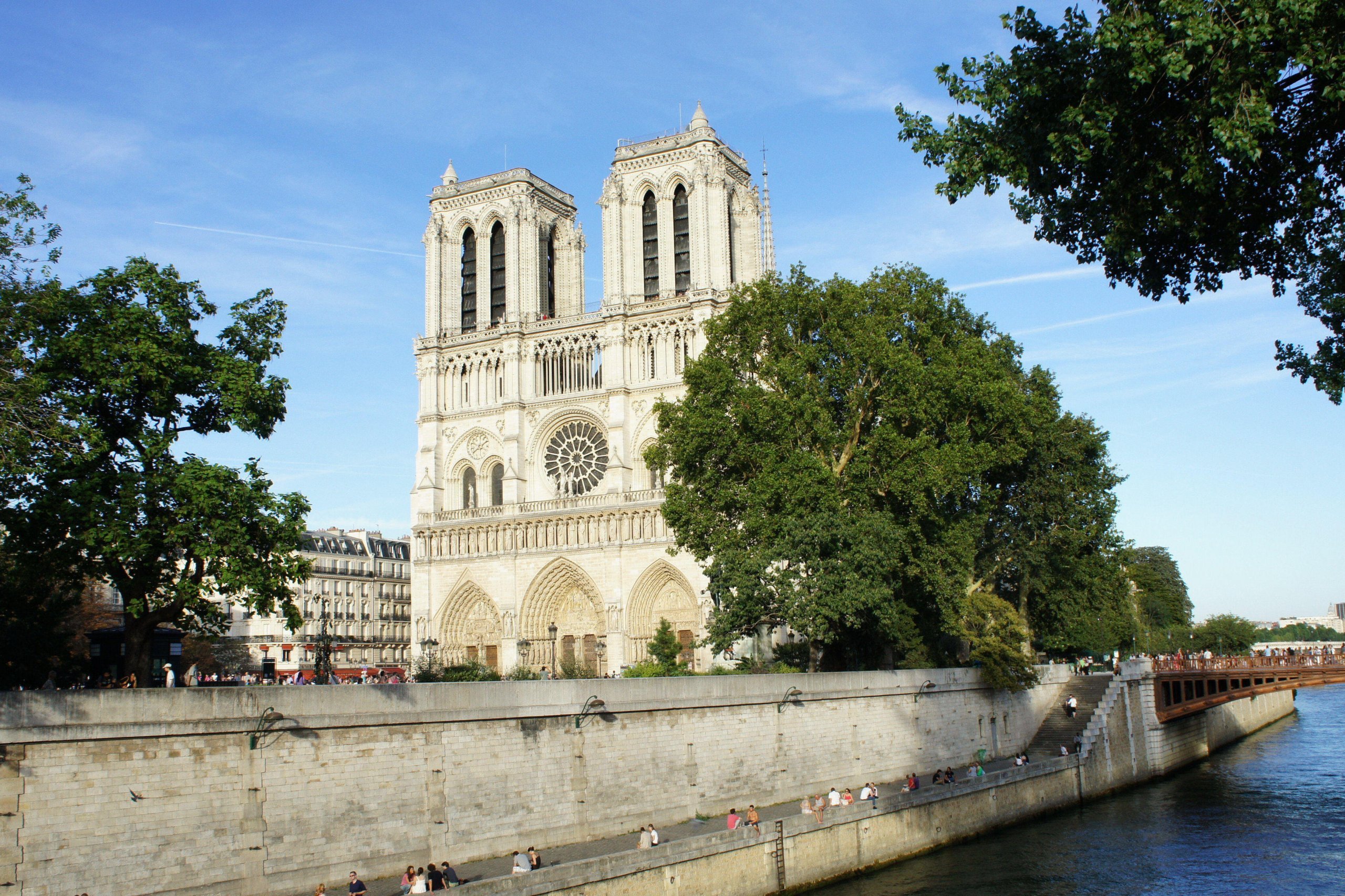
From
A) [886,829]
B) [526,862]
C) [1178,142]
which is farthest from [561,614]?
[1178,142]

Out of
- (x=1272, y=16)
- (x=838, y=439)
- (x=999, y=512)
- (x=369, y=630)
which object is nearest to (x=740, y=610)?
(x=838, y=439)

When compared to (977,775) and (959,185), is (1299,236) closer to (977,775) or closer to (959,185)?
(959,185)

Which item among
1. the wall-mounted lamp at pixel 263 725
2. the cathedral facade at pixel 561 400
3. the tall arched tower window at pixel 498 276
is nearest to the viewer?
the wall-mounted lamp at pixel 263 725

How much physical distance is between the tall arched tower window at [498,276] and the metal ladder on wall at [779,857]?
3865 cm

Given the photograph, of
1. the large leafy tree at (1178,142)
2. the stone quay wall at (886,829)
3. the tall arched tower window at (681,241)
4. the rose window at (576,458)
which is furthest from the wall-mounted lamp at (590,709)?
the tall arched tower window at (681,241)

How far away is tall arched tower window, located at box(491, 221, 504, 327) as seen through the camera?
56.2 m

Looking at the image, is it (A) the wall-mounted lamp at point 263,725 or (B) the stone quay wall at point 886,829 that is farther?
(B) the stone quay wall at point 886,829

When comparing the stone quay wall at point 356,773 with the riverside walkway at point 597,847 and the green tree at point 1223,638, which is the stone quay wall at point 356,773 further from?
the green tree at point 1223,638

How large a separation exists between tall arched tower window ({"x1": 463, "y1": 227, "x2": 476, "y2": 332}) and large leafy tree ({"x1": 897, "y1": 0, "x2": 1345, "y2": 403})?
43382 millimetres

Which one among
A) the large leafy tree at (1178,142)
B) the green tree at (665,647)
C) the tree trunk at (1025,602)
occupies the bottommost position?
the green tree at (665,647)

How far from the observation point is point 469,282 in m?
56.7

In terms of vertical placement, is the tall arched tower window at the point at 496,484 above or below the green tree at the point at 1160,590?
above

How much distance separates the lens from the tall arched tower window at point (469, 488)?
2144 inches

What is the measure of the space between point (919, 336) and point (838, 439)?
3.99 metres
